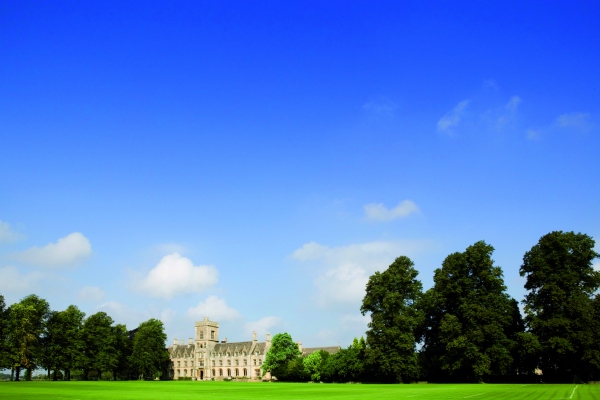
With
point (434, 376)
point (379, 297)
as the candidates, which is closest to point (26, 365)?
point (379, 297)

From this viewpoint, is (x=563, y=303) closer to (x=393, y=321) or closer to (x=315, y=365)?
(x=393, y=321)

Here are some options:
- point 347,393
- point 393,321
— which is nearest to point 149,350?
point 393,321

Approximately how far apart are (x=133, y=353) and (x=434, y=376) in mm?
63822

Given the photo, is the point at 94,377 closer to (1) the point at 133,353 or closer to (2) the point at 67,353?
(1) the point at 133,353

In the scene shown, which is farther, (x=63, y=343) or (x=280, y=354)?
(x=280, y=354)

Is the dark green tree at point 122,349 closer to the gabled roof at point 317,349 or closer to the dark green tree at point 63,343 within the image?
the dark green tree at point 63,343

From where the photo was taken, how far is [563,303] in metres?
52.2

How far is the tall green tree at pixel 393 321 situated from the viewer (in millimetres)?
59125

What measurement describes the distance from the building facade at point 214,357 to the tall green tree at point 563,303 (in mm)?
89699

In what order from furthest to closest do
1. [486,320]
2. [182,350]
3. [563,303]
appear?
[182,350], [486,320], [563,303]

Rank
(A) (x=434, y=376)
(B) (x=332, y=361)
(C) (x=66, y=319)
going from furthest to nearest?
(C) (x=66, y=319)
(B) (x=332, y=361)
(A) (x=434, y=376)

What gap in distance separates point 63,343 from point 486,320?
67646 mm

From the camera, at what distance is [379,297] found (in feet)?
212

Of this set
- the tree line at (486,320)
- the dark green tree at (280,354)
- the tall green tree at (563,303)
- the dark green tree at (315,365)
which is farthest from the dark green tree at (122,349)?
the tall green tree at (563,303)
